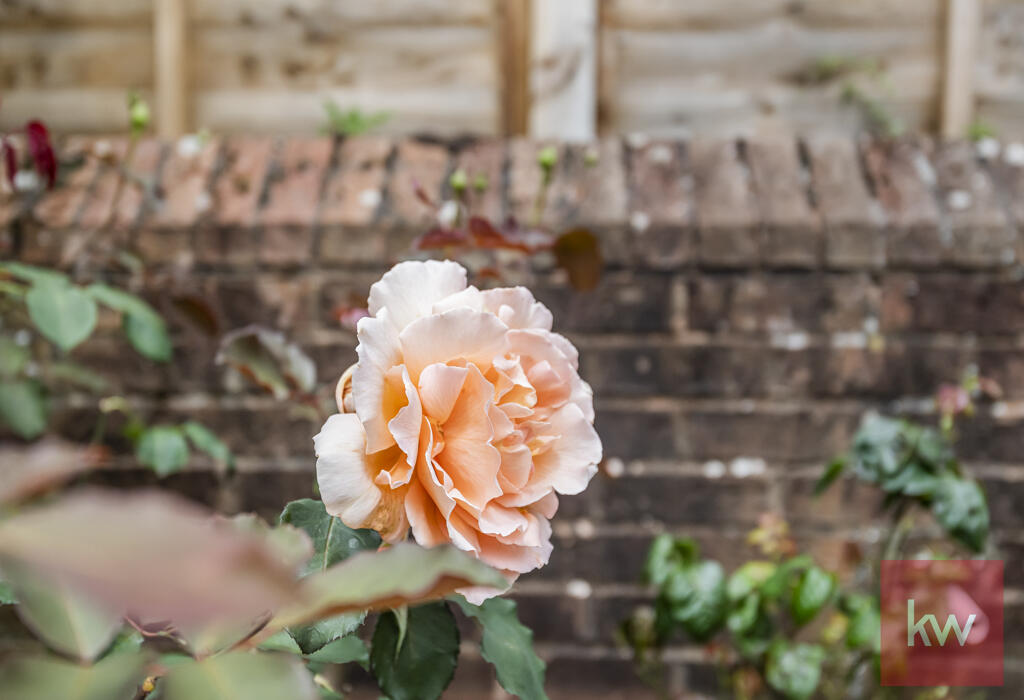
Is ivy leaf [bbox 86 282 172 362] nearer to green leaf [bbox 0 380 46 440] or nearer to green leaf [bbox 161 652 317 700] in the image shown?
green leaf [bbox 0 380 46 440]

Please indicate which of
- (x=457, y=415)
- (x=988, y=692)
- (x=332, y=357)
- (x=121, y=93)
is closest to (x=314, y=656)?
(x=457, y=415)

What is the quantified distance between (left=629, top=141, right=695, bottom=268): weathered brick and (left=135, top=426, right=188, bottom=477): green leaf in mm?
Answer: 845

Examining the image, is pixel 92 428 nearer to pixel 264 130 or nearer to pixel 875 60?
pixel 264 130

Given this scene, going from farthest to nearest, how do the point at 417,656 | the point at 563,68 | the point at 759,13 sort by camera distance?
1. the point at 759,13
2. the point at 563,68
3. the point at 417,656

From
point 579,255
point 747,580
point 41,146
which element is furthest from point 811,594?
point 41,146

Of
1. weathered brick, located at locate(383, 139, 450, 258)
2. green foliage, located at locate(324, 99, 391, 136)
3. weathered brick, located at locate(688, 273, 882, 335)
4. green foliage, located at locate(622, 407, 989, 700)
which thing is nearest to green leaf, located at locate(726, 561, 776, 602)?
green foliage, located at locate(622, 407, 989, 700)

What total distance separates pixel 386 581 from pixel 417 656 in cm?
29

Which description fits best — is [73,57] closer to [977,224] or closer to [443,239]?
[443,239]

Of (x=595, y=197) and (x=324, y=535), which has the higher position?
(x=595, y=197)

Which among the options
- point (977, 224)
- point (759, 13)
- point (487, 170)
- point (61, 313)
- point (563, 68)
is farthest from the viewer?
point (759, 13)

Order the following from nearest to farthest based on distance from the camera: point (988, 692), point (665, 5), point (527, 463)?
point (527, 463)
point (988, 692)
point (665, 5)

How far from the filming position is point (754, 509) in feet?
4.60

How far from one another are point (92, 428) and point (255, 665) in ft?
4.70

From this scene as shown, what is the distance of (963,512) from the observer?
104cm
